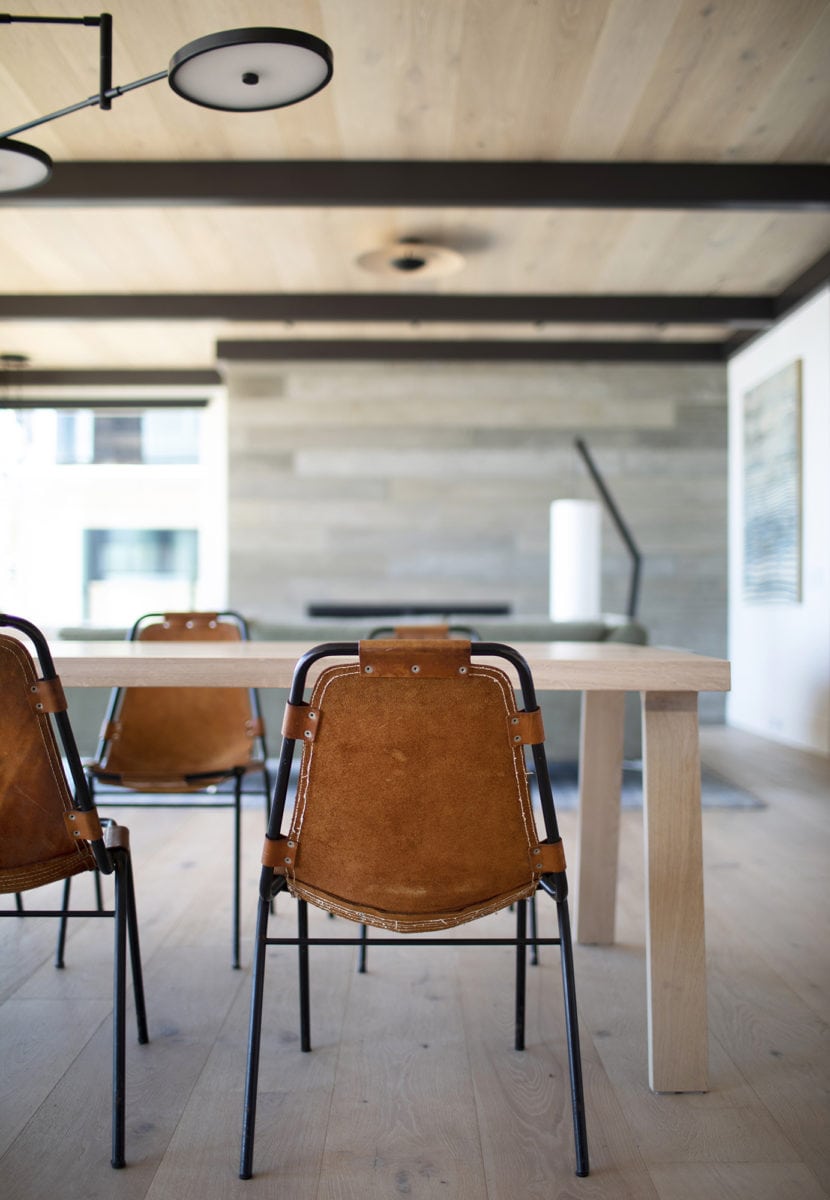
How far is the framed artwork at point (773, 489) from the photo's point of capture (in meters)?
5.64

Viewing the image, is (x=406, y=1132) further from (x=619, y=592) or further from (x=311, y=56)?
(x=619, y=592)

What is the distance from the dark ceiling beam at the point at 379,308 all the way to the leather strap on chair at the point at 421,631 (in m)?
4.49

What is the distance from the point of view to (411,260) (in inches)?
196

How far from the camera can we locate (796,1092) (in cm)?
149

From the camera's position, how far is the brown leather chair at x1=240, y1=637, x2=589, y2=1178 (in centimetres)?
122

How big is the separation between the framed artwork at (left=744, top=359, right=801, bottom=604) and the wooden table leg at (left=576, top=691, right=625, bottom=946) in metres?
3.94

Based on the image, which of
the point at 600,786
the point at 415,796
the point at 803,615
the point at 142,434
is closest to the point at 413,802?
the point at 415,796

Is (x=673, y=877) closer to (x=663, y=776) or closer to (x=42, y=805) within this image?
(x=663, y=776)

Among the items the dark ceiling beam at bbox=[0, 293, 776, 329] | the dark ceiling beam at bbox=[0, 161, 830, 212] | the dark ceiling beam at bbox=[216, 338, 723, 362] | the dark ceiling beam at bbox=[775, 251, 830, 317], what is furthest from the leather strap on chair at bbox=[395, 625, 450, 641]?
the dark ceiling beam at bbox=[216, 338, 723, 362]

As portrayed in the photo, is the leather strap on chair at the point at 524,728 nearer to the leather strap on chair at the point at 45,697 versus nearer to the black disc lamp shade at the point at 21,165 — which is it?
the leather strap on chair at the point at 45,697

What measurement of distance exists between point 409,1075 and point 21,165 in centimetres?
235

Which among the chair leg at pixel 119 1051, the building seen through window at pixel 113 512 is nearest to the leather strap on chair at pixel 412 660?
the chair leg at pixel 119 1051

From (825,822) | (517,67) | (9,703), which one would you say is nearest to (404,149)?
(517,67)

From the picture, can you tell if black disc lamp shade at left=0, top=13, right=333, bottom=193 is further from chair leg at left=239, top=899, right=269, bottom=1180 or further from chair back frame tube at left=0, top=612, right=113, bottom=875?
chair leg at left=239, top=899, right=269, bottom=1180
